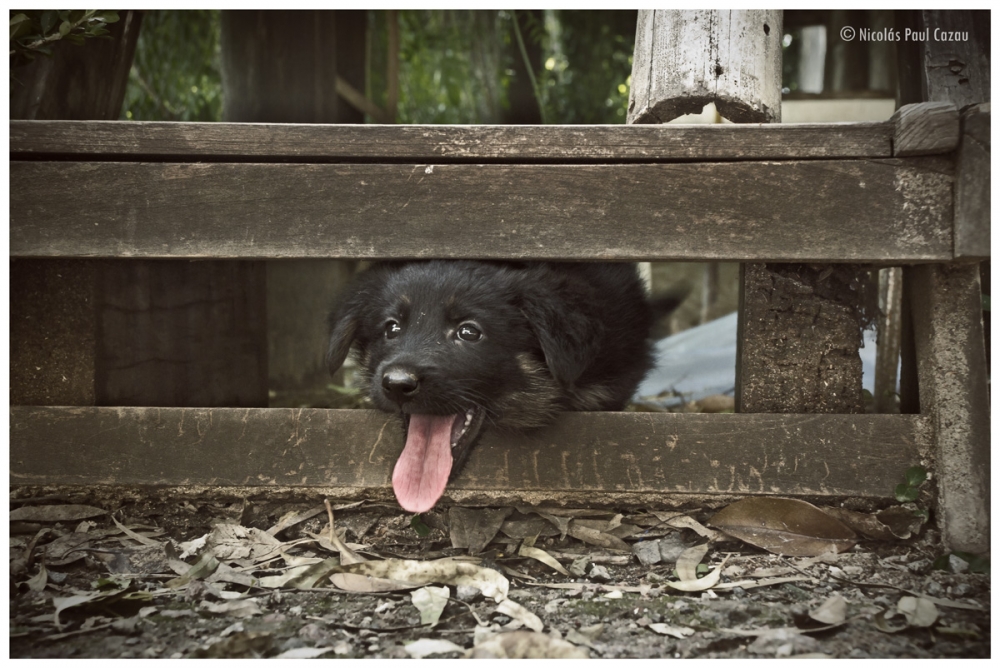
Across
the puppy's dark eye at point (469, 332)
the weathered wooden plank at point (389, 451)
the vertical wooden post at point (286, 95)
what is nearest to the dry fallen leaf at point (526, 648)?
the weathered wooden plank at point (389, 451)

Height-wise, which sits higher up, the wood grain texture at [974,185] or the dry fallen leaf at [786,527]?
the wood grain texture at [974,185]

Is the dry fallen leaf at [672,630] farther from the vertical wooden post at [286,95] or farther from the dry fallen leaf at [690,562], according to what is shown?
the vertical wooden post at [286,95]

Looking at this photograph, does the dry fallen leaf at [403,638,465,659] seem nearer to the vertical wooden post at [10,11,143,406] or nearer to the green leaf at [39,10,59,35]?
the vertical wooden post at [10,11,143,406]

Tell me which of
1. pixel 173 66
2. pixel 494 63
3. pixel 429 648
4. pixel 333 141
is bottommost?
pixel 429 648

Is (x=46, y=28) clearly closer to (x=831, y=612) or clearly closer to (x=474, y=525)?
(x=474, y=525)

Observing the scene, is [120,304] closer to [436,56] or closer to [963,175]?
[963,175]

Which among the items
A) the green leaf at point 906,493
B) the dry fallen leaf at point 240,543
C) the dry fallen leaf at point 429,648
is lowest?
the dry fallen leaf at point 429,648

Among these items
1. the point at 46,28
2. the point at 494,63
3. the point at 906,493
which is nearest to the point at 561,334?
the point at 906,493

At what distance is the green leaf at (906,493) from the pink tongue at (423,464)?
146 cm

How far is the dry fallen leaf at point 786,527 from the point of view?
7.32 ft

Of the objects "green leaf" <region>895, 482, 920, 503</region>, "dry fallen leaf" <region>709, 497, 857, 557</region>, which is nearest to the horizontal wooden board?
"dry fallen leaf" <region>709, 497, 857, 557</region>

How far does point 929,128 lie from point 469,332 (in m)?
1.56

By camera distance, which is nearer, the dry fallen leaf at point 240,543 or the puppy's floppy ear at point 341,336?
the dry fallen leaf at point 240,543

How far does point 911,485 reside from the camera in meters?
2.26
